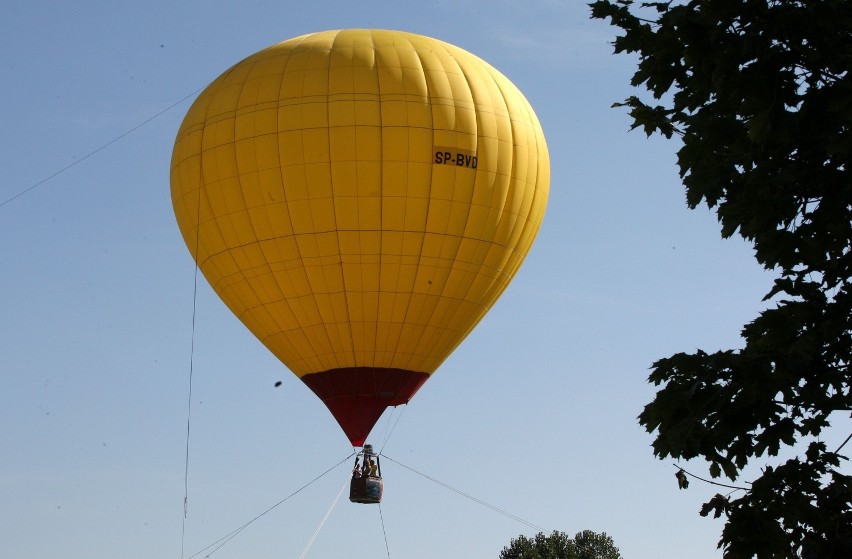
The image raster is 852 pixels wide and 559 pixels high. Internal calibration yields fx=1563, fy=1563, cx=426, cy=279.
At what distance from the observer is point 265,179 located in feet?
104

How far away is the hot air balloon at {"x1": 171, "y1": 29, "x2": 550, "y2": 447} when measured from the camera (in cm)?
3173

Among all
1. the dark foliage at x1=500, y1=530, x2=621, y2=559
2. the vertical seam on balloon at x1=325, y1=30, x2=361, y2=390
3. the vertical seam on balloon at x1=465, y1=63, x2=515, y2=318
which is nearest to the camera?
the vertical seam on balloon at x1=325, y1=30, x2=361, y2=390

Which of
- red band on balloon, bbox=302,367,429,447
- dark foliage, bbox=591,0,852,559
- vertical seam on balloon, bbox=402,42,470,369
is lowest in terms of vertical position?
dark foliage, bbox=591,0,852,559

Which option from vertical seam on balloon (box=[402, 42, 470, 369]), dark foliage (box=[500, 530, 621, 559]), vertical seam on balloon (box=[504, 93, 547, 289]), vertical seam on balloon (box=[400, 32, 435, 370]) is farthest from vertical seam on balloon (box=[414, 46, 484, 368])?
dark foliage (box=[500, 530, 621, 559])

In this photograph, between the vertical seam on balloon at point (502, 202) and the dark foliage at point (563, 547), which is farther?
the dark foliage at point (563, 547)

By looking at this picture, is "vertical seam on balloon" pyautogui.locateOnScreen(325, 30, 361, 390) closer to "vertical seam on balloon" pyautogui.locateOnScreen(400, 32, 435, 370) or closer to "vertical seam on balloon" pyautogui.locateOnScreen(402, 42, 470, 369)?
"vertical seam on balloon" pyautogui.locateOnScreen(400, 32, 435, 370)

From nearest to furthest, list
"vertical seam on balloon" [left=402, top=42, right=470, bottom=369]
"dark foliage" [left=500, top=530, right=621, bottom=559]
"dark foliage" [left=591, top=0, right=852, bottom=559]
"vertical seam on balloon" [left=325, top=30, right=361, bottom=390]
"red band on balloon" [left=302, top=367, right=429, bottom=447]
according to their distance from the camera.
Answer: "dark foliage" [left=591, top=0, right=852, bottom=559] < "vertical seam on balloon" [left=325, top=30, right=361, bottom=390] < "vertical seam on balloon" [left=402, top=42, right=470, bottom=369] < "red band on balloon" [left=302, top=367, right=429, bottom=447] < "dark foliage" [left=500, top=530, right=621, bottom=559]

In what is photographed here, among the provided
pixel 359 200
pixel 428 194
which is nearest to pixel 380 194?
pixel 359 200

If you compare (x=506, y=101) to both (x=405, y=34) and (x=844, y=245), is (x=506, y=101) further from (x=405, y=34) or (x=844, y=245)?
(x=844, y=245)

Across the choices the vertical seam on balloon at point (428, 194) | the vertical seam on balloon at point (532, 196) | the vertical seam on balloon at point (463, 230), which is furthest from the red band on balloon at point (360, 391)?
the vertical seam on balloon at point (532, 196)

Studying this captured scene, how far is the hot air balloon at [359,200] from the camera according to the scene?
31734 millimetres

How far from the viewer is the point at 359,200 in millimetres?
31812

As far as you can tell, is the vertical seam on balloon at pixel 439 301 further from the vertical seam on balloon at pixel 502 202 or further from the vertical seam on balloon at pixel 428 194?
the vertical seam on balloon at pixel 502 202

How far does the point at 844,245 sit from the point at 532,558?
71302 mm
